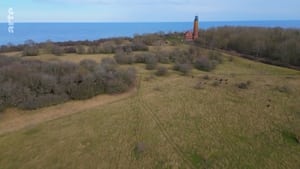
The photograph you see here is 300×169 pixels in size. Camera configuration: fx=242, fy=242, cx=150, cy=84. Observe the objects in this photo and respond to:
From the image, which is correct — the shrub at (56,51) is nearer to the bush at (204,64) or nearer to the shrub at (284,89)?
the bush at (204,64)

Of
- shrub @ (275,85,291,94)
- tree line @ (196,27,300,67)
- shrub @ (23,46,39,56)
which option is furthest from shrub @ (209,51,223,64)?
shrub @ (23,46,39,56)

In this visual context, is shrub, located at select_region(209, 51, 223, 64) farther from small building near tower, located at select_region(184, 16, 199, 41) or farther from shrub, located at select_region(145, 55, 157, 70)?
small building near tower, located at select_region(184, 16, 199, 41)

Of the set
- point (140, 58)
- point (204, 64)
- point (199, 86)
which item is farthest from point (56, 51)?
point (199, 86)

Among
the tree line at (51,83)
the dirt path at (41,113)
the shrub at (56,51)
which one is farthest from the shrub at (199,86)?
the shrub at (56,51)

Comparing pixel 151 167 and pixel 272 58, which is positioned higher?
pixel 272 58

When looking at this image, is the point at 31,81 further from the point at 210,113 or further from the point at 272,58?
the point at 272,58

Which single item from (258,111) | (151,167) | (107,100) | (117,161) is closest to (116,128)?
(117,161)
